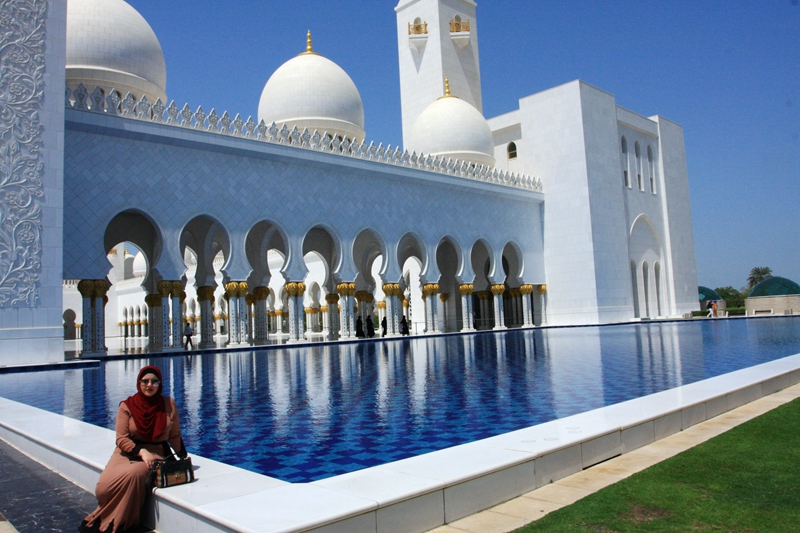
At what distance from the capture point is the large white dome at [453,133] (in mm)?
19047

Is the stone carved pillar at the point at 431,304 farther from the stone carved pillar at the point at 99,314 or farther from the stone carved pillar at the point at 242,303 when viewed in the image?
the stone carved pillar at the point at 99,314

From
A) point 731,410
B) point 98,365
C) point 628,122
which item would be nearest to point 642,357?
point 731,410

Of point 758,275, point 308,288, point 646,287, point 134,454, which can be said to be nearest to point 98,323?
point 134,454

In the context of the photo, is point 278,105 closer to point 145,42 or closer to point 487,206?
point 145,42

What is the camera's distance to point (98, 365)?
9.70m

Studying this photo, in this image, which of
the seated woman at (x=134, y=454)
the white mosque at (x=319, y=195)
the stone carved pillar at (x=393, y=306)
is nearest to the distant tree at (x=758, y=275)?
the white mosque at (x=319, y=195)

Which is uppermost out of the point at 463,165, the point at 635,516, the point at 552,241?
the point at 463,165

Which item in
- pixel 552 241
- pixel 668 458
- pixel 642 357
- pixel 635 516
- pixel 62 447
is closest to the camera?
pixel 635 516

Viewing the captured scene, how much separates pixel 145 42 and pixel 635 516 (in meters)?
14.2

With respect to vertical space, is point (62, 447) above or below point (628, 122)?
below

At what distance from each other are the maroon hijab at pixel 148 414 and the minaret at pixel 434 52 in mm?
19223

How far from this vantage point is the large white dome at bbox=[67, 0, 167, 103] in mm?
12812

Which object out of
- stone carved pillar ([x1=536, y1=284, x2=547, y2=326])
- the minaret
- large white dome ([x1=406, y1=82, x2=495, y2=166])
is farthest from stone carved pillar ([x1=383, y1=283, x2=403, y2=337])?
the minaret

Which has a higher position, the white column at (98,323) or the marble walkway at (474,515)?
the white column at (98,323)
